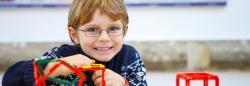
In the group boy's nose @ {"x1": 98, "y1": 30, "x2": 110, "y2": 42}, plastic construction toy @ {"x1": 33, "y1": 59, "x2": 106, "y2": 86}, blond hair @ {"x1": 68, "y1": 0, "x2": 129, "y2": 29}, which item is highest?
blond hair @ {"x1": 68, "y1": 0, "x2": 129, "y2": 29}

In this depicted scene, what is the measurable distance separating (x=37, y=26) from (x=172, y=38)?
49cm

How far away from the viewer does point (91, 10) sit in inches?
25.8

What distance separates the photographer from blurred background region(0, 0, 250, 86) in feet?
4.23

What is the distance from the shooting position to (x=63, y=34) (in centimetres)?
132

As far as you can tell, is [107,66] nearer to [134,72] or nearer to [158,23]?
[134,72]

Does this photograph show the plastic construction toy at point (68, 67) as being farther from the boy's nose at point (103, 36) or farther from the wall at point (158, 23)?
the wall at point (158, 23)

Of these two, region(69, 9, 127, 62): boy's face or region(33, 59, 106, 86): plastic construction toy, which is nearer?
region(33, 59, 106, 86): plastic construction toy

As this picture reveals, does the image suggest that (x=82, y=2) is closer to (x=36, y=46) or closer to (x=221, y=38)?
(x=36, y=46)

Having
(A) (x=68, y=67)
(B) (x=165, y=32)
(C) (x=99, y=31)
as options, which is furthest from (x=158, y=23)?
(A) (x=68, y=67)

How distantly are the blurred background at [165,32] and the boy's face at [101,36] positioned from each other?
2.01 ft

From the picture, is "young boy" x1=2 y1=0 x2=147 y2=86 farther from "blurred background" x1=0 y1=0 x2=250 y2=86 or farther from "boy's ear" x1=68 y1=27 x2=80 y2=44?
"blurred background" x1=0 y1=0 x2=250 y2=86

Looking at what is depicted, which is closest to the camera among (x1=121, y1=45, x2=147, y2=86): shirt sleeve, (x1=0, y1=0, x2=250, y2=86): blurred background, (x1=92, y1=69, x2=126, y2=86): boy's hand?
(x1=92, y1=69, x2=126, y2=86): boy's hand

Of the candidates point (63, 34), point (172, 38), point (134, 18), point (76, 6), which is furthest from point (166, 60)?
point (76, 6)

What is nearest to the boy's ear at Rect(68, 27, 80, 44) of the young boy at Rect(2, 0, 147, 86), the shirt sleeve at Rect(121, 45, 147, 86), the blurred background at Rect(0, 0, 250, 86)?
the young boy at Rect(2, 0, 147, 86)
